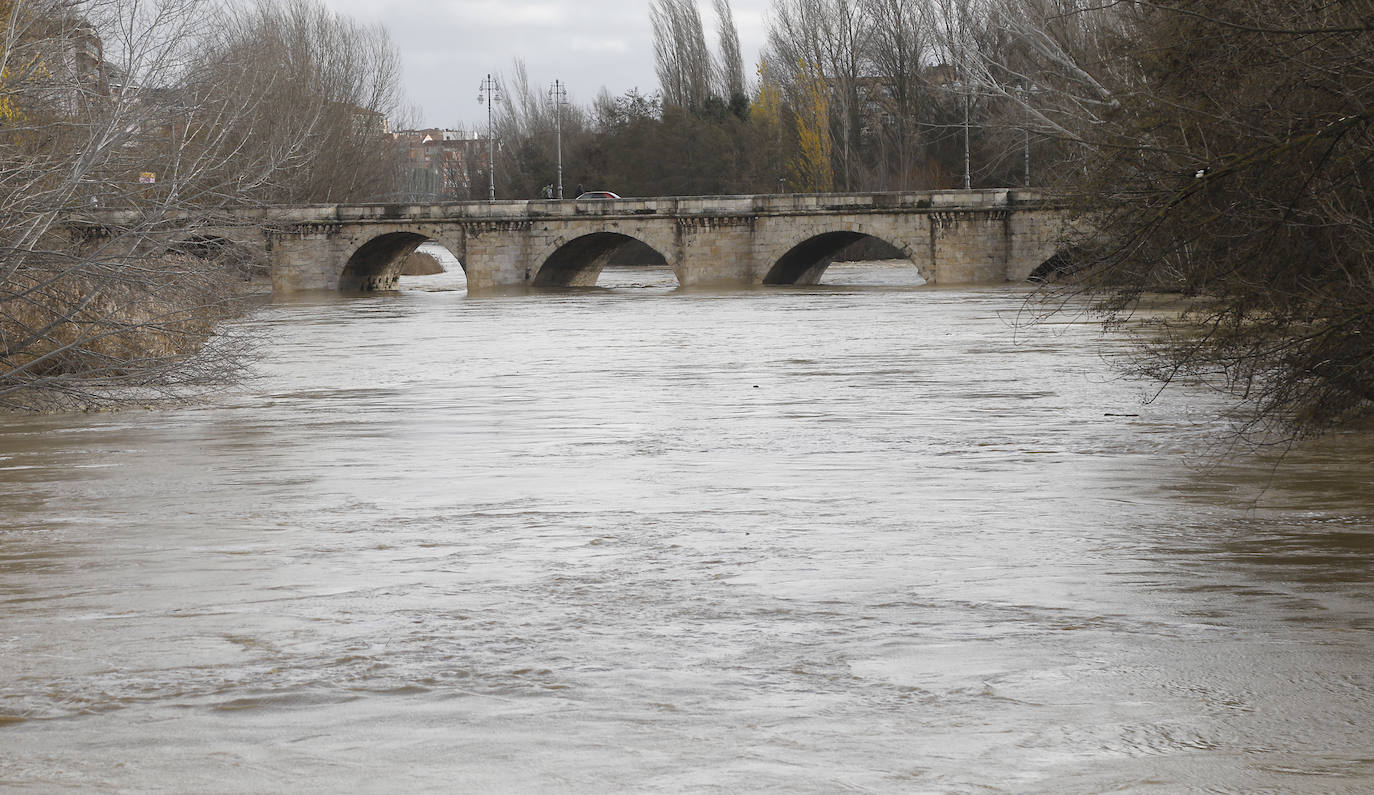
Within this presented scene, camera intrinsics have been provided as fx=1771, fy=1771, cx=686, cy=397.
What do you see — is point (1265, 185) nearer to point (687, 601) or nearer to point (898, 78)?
point (687, 601)

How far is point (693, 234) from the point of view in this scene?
1887 inches

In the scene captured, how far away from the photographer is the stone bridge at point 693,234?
4481 centimetres

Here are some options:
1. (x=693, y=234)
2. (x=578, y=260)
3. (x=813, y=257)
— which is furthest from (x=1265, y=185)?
(x=578, y=260)

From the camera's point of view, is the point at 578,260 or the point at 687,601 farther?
the point at 578,260

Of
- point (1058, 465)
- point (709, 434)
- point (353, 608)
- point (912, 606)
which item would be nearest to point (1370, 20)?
point (912, 606)

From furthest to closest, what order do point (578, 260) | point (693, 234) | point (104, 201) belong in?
point (578, 260) → point (693, 234) → point (104, 201)

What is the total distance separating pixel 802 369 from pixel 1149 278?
6779mm

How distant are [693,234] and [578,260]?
599 centimetres

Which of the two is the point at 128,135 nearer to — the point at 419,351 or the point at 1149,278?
the point at 1149,278

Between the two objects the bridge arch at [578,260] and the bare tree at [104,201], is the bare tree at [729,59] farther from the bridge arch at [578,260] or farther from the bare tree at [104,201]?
the bare tree at [104,201]

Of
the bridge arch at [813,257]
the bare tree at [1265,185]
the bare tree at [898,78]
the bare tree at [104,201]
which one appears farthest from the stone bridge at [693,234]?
the bare tree at [1265,185]

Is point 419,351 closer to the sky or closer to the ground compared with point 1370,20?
closer to the ground

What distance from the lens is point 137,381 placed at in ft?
46.9

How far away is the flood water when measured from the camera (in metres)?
5.66
